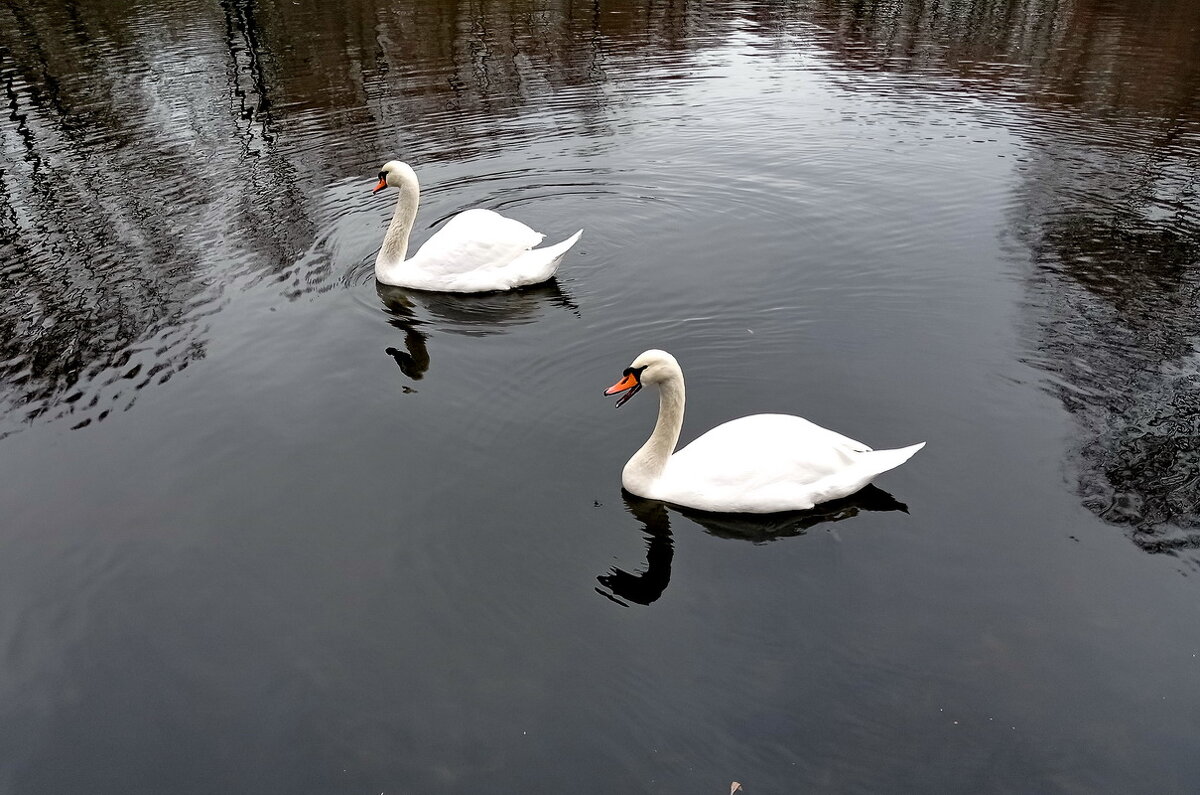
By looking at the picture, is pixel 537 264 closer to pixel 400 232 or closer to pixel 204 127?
pixel 400 232

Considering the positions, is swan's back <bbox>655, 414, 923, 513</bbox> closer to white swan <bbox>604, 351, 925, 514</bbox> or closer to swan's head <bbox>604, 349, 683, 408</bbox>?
white swan <bbox>604, 351, 925, 514</bbox>

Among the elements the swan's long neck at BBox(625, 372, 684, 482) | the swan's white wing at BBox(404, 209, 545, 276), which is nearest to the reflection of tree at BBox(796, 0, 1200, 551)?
the swan's long neck at BBox(625, 372, 684, 482)

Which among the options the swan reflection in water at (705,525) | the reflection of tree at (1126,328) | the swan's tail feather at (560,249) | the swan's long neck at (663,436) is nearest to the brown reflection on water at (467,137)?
the reflection of tree at (1126,328)

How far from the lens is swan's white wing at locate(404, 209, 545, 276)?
464 inches

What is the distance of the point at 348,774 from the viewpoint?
5.87m

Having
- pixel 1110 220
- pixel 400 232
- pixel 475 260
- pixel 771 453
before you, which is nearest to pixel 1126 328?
pixel 1110 220

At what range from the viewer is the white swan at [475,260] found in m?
11.8

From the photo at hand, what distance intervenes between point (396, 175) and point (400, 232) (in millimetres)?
1106

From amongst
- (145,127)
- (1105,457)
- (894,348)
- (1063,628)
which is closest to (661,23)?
(145,127)

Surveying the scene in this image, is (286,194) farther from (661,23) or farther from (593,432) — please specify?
(661,23)

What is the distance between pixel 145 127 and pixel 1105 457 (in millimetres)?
18080

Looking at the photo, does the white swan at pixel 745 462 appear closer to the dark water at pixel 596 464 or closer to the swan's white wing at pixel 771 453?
the swan's white wing at pixel 771 453

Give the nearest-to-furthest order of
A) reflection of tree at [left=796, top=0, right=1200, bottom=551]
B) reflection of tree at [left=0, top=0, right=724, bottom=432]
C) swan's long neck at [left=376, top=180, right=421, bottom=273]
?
reflection of tree at [left=796, top=0, right=1200, bottom=551] → reflection of tree at [left=0, top=0, right=724, bottom=432] → swan's long neck at [left=376, top=180, right=421, bottom=273]

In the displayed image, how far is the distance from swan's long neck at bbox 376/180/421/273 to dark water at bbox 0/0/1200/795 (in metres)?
0.50
